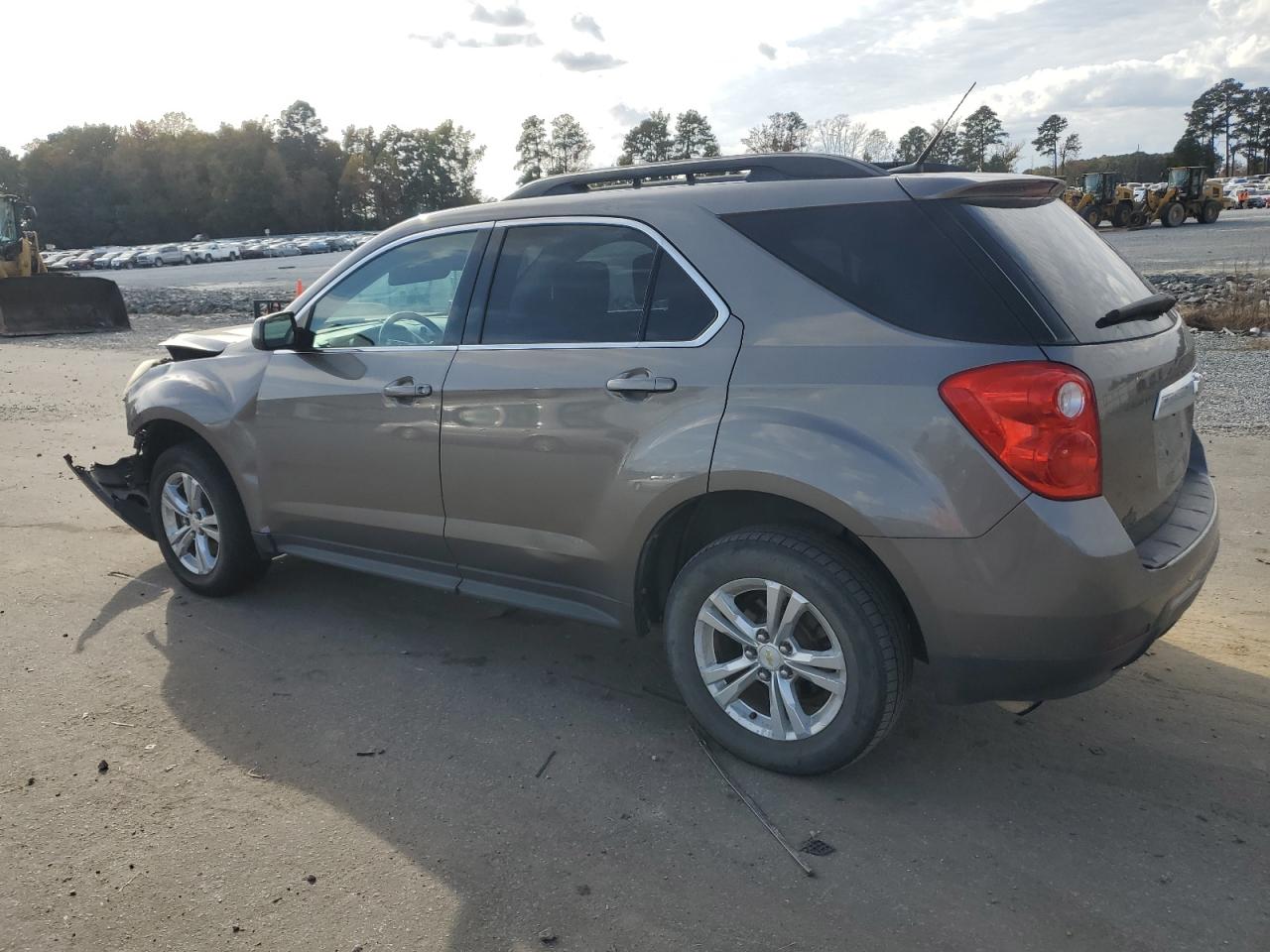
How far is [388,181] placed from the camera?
125250mm

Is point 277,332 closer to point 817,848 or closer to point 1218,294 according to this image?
point 817,848

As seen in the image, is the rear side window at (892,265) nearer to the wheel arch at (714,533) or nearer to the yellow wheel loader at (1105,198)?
the wheel arch at (714,533)

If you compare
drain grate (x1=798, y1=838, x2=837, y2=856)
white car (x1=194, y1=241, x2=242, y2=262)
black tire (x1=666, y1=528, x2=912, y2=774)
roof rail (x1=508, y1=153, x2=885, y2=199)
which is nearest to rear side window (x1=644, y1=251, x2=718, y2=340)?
roof rail (x1=508, y1=153, x2=885, y2=199)

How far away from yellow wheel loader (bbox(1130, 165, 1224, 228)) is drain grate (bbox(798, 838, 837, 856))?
4268 centimetres

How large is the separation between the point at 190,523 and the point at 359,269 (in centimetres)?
167

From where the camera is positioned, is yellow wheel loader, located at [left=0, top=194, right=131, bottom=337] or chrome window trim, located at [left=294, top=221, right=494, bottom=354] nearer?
chrome window trim, located at [left=294, top=221, right=494, bottom=354]

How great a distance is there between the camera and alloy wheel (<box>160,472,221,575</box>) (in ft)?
16.8

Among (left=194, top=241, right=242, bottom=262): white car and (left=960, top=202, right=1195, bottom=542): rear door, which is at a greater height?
(left=960, top=202, right=1195, bottom=542): rear door

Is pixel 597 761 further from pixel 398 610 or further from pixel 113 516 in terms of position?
pixel 113 516

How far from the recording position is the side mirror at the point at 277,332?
15.0ft

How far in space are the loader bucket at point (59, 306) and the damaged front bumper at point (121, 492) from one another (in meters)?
17.3

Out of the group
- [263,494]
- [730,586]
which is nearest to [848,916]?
[730,586]

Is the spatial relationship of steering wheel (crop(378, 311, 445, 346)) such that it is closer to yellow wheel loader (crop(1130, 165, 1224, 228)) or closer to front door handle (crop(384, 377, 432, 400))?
front door handle (crop(384, 377, 432, 400))

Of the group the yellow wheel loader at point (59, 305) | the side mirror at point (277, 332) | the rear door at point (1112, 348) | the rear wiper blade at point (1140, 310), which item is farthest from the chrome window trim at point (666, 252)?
the yellow wheel loader at point (59, 305)
